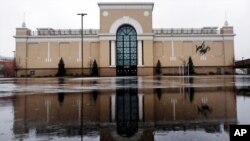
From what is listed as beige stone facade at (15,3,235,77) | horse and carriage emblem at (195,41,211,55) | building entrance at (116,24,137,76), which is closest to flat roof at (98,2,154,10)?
beige stone facade at (15,3,235,77)

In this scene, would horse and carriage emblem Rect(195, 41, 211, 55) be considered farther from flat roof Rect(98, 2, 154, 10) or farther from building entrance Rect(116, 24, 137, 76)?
building entrance Rect(116, 24, 137, 76)

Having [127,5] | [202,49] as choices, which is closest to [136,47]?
[127,5]

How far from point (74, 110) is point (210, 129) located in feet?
13.6

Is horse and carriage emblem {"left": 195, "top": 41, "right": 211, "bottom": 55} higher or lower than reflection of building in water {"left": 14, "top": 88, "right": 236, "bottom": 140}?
higher

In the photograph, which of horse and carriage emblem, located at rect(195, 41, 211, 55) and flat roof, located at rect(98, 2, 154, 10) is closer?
flat roof, located at rect(98, 2, 154, 10)

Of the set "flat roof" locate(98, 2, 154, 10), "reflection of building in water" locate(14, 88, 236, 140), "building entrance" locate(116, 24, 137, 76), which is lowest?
"reflection of building in water" locate(14, 88, 236, 140)

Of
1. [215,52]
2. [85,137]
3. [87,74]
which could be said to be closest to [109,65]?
[87,74]

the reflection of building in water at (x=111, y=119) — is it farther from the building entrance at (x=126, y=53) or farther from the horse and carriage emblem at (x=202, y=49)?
the horse and carriage emblem at (x=202, y=49)

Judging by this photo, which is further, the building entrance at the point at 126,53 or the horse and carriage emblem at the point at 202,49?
the horse and carriage emblem at the point at 202,49

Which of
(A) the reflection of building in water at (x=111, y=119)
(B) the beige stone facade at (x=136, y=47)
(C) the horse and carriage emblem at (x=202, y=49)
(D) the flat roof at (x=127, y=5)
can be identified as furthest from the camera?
(C) the horse and carriage emblem at (x=202, y=49)

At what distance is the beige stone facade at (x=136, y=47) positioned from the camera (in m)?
52.9

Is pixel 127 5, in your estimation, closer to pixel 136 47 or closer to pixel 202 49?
pixel 136 47

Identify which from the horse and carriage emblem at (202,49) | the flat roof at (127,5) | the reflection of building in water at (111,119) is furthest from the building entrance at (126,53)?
the reflection of building in water at (111,119)

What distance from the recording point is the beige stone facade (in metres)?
52.9
